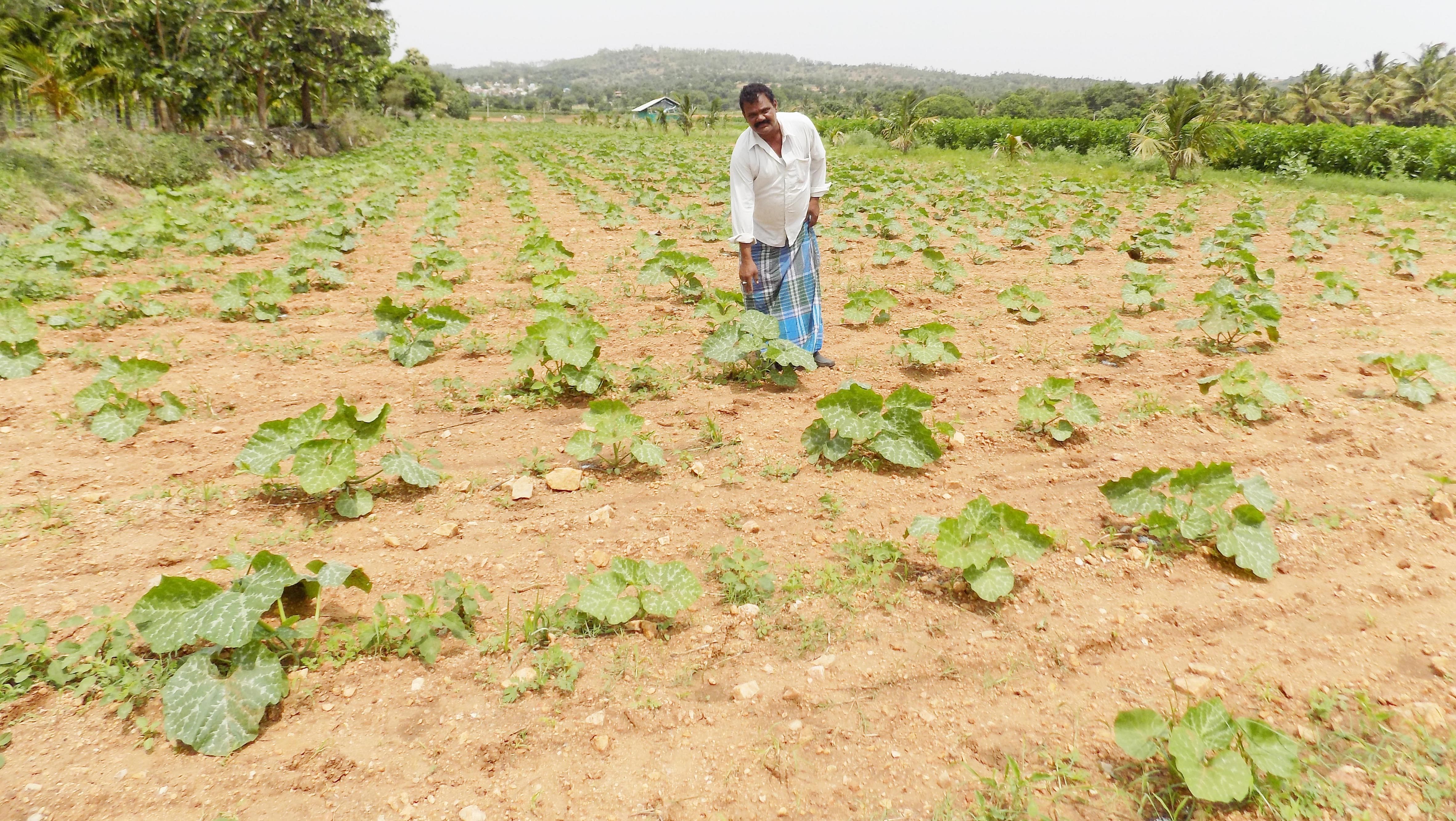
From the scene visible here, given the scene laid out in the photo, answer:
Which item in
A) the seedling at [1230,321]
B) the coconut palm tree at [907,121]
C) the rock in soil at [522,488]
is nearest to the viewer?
the rock in soil at [522,488]

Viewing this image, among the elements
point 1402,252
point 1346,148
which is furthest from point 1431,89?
point 1402,252

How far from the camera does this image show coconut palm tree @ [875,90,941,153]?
27.3 meters

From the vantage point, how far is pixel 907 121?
27.5 m

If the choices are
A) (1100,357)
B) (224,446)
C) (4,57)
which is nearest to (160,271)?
(224,446)

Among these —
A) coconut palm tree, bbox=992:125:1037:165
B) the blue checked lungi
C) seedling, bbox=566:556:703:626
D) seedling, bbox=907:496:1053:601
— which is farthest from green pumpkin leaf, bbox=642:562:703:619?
coconut palm tree, bbox=992:125:1037:165

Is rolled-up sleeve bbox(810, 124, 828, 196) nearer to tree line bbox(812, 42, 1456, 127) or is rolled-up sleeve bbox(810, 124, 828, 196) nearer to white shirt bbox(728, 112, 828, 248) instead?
white shirt bbox(728, 112, 828, 248)

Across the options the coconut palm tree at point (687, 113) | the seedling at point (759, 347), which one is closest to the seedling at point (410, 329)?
the seedling at point (759, 347)

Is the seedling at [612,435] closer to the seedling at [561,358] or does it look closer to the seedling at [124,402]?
the seedling at [561,358]

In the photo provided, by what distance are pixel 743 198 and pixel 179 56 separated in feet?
69.9

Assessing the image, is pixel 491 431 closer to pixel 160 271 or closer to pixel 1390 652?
pixel 1390 652

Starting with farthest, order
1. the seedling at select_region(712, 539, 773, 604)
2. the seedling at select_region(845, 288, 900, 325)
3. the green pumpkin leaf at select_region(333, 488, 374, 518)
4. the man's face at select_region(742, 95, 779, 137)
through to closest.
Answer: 1. the seedling at select_region(845, 288, 900, 325)
2. the man's face at select_region(742, 95, 779, 137)
3. the green pumpkin leaf at select_region(333, 488, 374, 518)
4. the seedling at select_region(712, 539, 773, 604)

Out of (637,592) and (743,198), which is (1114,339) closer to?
(743,198)

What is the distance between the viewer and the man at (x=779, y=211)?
14.4 feet

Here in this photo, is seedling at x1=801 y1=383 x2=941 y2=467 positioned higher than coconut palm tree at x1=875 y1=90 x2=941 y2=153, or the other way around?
coconut palm tree at x1=875 y1=90 x2=941 y2=153
